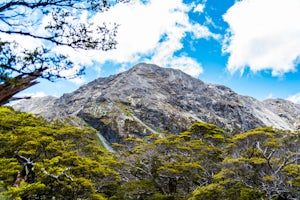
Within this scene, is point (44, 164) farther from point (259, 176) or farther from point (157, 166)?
point (259, 176)

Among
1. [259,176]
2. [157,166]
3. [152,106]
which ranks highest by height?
[152,106]

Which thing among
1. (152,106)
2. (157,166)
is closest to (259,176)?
(157,166)

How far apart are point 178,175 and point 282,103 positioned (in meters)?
157

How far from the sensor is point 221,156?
22562 mm

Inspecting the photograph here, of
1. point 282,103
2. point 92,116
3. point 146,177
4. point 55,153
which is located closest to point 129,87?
point 92,116

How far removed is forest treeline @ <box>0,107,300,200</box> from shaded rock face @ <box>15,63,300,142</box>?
135 ft

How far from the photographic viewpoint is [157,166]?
23.3 metres

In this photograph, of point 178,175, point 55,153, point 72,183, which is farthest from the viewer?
point 178,175

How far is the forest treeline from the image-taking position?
15234mm

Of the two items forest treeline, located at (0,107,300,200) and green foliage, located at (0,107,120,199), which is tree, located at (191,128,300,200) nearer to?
forest treeline, located at (0,107,300,200)

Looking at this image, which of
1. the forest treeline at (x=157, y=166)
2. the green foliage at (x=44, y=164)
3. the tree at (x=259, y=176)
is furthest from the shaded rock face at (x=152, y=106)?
the tree at (x=259, y=176)

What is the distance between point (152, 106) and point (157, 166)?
60.7m

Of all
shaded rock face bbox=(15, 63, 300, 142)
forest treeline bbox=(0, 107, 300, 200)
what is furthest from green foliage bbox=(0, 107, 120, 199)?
shaded rock face bbox=(15, 63, 300, 142)

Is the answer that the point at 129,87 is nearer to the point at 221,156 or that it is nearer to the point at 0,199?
the point at 221,156
